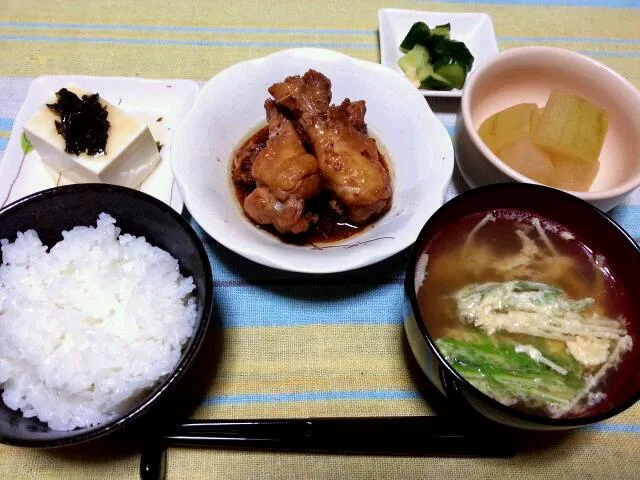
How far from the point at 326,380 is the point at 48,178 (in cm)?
133

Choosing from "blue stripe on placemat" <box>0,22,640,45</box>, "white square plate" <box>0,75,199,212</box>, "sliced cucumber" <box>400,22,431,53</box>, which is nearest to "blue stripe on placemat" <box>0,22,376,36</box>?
"blue stripe on placemat" <box>0,22,640,45</box>

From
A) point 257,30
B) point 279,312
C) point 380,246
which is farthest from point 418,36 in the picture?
point 279,312

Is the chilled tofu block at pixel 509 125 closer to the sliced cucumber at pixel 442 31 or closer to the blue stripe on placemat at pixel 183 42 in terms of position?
the sliced cucumber at pixel 442 31

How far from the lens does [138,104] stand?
7.47 feet

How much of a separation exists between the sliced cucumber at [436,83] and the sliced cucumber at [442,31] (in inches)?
9.2

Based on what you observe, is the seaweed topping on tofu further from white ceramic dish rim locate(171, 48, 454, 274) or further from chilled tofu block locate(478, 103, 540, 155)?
chilled tofu block locate(478, 103, 540, 155)

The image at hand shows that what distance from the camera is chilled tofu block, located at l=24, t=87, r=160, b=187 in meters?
1.95

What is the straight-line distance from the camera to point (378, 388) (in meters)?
1.72

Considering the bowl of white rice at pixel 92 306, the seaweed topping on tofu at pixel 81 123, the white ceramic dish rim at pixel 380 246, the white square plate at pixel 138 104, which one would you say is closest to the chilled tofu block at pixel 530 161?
the white ceramic dish rim at pixel 380 246

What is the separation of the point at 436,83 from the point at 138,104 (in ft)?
4.30

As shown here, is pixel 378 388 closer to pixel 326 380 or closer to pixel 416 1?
pixel 326 380

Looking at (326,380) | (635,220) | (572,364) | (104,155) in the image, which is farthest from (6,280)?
(635,220)

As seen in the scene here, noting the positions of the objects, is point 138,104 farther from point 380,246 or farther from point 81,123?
point 380,246

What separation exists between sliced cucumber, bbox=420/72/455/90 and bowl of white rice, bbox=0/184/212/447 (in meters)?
1.33
